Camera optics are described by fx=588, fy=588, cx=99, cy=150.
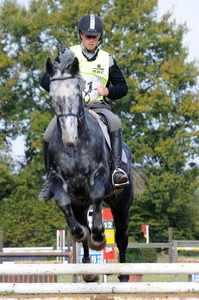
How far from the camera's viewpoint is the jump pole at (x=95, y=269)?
232 inches

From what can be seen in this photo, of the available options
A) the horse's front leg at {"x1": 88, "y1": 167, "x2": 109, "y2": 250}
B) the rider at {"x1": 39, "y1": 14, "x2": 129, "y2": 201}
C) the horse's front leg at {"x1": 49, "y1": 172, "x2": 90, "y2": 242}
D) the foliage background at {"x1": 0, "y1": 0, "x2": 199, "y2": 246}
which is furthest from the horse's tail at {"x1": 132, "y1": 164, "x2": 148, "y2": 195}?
the foliage background at {"x1": 0, "y1": 0, "x2": 199, "y2": 246}

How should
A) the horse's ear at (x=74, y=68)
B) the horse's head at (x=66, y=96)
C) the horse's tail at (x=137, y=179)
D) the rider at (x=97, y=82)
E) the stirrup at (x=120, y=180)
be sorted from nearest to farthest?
the horse's head at (x=66, y=96) → the horse's ear at (x=74, y=68) → the stirrup at (x=120, y=180) → the rider at (x=97, y=82) → the horse's tail at (x=137, y=179)

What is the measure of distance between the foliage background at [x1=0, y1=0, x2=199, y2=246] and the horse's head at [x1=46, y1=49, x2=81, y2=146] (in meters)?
22.7

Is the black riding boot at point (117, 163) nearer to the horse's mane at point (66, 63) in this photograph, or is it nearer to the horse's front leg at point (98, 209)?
the horse's front leg at point (98, 209)

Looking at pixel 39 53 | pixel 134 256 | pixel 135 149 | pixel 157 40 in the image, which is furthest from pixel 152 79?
pixel 134 256

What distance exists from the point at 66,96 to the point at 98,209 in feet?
3.96

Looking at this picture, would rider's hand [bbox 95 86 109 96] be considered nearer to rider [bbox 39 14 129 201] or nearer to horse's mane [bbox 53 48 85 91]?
rider [bbox 39 14 129 201]

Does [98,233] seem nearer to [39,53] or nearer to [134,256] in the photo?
[134,256]

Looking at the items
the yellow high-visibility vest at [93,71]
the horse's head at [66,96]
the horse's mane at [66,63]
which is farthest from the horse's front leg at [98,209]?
the yellow high-visibility vest at [93,71]

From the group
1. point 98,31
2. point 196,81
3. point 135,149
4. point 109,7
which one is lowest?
point 98,31

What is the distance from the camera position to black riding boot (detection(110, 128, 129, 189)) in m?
6.54

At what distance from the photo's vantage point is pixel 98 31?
6691 mm

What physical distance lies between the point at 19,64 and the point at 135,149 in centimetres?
809

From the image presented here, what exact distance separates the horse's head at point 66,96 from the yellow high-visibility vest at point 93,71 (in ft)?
3.49
